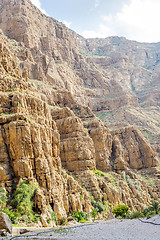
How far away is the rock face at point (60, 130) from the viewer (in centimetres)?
3344

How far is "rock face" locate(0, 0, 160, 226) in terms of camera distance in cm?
3344

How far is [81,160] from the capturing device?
5406cm

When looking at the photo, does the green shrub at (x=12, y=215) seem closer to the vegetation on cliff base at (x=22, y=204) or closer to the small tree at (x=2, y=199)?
the vegetation on cliff base at (x=22, y=204)

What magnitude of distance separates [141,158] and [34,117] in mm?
49187

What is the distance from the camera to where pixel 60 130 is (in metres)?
58.7

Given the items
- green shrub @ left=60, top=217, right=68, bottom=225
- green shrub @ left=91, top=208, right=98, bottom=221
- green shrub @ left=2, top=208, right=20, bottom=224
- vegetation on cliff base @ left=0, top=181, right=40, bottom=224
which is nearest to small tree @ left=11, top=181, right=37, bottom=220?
vegetation on cliff base @ left=0, top=181, right=40, bottom=224

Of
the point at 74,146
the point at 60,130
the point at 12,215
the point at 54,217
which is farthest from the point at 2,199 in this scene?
the point at 60,130

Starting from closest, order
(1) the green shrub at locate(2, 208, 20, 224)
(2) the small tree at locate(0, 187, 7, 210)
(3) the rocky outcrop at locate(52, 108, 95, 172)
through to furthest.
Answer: (1) the green shrub at locate(2, 208, 20, 224) < (2) the small tree at locate(0, 187, 7, 210) < (3) the rocky outcrop at locate(52, 108, 95, 172)

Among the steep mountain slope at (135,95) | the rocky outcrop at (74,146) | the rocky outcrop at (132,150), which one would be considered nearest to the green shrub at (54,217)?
the rocky outcrop at (74,146)

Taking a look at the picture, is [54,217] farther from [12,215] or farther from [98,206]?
[98,206]

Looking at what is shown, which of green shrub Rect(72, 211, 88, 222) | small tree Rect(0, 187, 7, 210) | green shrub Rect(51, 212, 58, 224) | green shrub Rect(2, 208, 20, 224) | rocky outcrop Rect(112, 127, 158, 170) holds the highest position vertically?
rocky outcrop Rect(112, 127, 158, 170)

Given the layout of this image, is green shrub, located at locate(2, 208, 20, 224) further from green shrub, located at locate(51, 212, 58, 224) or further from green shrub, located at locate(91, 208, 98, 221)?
green shrub, located at locate(91, 208, 98, 221)

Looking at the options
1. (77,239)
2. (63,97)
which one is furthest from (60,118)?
(77,239)

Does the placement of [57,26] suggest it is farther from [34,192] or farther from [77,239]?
[77,239]
